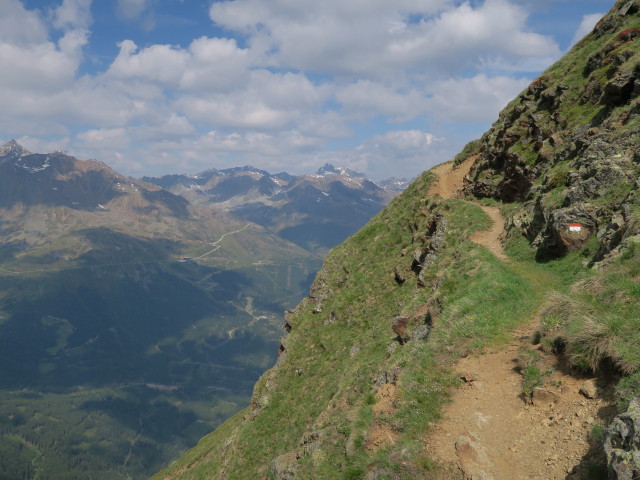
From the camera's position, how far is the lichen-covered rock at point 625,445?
25.8ft

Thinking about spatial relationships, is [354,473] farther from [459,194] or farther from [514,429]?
[459,194]

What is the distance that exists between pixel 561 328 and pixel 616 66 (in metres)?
37.1

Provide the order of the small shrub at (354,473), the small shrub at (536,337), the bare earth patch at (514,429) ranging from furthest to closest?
1. the small shrub at (536,337)
2. the small shrub at (354,473)
3. the bare earth patch at (514,429)

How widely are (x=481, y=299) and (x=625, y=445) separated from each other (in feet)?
42.0

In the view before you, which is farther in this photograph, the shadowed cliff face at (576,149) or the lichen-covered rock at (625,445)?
the shadowed cliff face at (576,149)

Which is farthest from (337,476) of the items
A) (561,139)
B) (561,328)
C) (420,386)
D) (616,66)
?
(616,66)

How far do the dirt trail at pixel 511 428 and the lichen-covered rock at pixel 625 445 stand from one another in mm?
1601

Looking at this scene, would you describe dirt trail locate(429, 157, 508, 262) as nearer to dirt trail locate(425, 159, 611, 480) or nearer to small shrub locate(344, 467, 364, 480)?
dirt trail locate(425, 159, 611, 480)

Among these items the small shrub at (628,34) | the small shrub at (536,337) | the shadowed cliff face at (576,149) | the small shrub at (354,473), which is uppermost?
the small shrub at (628,34)

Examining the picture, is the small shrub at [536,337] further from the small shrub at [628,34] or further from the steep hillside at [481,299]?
the small shrub at [628,34]

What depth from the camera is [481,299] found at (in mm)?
21156

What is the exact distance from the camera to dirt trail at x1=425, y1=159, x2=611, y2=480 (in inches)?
436

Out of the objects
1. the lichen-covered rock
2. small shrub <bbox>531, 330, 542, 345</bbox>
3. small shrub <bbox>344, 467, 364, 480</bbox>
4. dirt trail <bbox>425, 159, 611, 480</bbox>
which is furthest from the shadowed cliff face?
small shrub <bbox>344, 467, 364, 480</bbox>

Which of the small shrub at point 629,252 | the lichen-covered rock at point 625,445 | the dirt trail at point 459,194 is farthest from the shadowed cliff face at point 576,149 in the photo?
the lichen-covered rock at point 625,445
